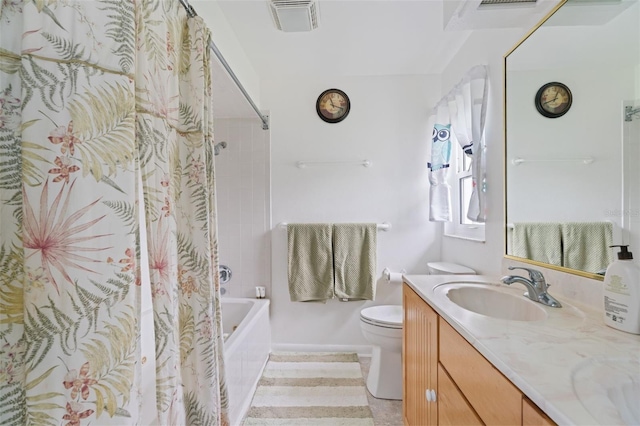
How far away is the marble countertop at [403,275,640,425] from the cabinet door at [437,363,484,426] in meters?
0.19

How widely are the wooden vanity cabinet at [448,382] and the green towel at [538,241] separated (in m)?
0.54

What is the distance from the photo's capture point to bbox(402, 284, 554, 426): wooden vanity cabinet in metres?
0.58

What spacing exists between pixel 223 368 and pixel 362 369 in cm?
137

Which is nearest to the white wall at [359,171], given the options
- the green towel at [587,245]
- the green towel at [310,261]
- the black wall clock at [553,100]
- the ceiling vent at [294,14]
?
the green towel at [310,261]

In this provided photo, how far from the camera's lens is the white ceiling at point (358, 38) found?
1458 millimetres

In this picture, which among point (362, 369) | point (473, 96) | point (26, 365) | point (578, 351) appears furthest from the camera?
point (362, 369)

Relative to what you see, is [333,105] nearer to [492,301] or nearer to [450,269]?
[450,269]

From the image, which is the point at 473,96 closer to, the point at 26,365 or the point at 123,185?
the point at 123,185

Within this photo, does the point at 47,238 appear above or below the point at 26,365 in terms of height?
above

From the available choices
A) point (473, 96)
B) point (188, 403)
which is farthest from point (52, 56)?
point (473, 96)

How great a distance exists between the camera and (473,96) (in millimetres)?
1597

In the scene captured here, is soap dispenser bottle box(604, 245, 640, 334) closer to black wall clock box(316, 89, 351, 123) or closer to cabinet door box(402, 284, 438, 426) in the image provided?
cabinet door box(402, 284, 438, 426)

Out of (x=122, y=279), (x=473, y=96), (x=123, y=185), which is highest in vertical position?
(x=473, y=96)

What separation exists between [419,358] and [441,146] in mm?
1446
